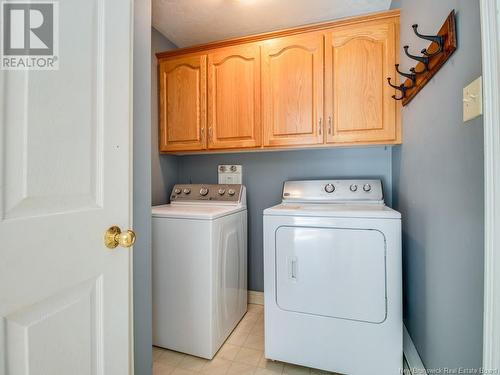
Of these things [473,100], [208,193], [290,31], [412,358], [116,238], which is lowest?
[412,358]

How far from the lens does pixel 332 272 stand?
136 centimetres

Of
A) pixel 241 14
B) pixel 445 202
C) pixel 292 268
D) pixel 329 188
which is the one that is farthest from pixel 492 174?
pixel 241 14

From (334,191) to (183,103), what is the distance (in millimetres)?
1469

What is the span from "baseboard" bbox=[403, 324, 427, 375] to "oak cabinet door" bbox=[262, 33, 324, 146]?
55.0 inches

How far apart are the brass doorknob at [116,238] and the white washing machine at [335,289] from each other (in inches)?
35.6

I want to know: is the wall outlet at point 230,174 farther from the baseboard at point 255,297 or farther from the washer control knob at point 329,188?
the baseboard at point 255,297

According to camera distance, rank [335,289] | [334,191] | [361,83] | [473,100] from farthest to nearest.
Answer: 1. [334,191]
2. [361,83]
3. [335,289]
4. [473,100]

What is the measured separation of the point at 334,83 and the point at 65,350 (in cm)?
192

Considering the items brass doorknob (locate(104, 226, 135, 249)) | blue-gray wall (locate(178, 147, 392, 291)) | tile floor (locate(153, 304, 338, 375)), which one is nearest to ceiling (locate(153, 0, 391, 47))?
blue-gray wall (locate(178, 147, 392, 291))

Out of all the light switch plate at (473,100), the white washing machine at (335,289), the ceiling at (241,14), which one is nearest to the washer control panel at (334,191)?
the white washing machine at (335,289)

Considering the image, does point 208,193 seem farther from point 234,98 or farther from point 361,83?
point 361,83

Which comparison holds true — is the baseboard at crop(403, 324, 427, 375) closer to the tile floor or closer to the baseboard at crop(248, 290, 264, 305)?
the tile floor

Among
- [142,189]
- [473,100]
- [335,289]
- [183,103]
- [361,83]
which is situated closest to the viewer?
[473,100]

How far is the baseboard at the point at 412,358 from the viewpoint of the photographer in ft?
4.09
